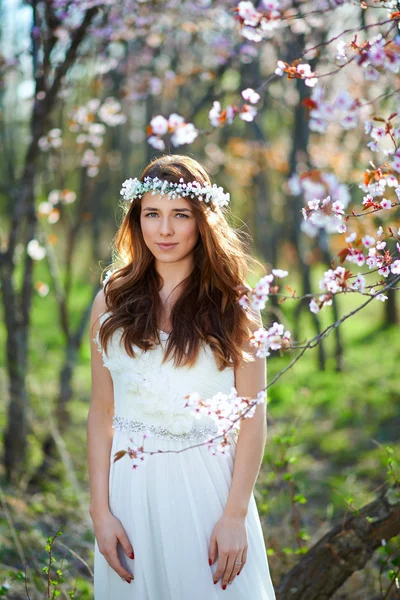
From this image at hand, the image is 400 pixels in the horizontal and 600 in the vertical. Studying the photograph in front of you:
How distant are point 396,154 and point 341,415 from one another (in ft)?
14.5

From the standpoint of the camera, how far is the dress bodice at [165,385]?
1885mm

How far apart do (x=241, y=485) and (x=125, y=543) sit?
366mm

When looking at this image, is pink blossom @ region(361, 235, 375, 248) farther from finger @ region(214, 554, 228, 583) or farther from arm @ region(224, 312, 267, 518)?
finger @ region(214, 554, 228, 583)

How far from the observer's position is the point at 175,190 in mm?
1938

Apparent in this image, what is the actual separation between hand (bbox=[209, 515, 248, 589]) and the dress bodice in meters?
0.28

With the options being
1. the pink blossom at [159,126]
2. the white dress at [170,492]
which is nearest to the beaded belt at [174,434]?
the white dress at [170,492]

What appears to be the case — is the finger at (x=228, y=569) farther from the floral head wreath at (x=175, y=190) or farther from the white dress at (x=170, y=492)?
the floral head wreath at (x=175, y=190)

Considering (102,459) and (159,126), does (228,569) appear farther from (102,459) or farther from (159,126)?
(159,126)

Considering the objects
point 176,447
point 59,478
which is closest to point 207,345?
Result: point 176,447

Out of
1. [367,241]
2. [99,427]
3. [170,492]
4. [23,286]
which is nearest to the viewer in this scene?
[367,241]

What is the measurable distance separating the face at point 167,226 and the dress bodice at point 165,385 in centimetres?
26

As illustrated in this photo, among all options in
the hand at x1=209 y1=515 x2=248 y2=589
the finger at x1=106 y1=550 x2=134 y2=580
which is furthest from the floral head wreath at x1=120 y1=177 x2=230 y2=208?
the finger at x1=106 y1=550 x2=134 y2=580

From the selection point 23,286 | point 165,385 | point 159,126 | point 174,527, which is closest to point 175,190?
point 159,126

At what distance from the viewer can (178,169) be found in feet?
6.55
